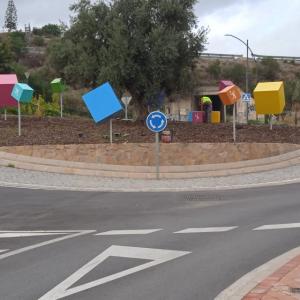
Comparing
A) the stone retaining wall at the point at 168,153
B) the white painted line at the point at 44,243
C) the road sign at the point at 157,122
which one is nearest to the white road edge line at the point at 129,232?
the white painted line at the point at 44,243

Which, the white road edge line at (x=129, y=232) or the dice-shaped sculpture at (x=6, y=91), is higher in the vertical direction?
the dice-shaped sculpture at (x=6, y=91)

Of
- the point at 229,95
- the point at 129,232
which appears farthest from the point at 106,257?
the point at 229,95

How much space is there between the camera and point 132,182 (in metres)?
17.7

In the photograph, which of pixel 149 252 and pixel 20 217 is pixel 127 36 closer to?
pixel 20 217

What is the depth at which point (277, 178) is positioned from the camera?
18.1 metres

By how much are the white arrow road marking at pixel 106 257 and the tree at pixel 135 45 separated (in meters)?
19.0

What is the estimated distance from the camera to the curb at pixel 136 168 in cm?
1928

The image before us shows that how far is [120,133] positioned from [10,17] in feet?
374

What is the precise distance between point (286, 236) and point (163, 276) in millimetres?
3043

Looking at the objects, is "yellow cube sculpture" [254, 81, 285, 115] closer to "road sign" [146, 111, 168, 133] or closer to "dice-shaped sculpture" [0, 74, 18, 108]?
"road sign" [146, 111, 168, 133]

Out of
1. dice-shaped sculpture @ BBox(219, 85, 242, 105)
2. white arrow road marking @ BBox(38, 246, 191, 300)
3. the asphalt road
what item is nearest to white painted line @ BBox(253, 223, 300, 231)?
the asphalt road

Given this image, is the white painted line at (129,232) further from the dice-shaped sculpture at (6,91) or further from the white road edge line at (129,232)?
the dice-shaped sculpture at (6,91)

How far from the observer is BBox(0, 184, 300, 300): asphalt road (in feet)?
21.2

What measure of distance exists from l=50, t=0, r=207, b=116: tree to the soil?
2.12m
